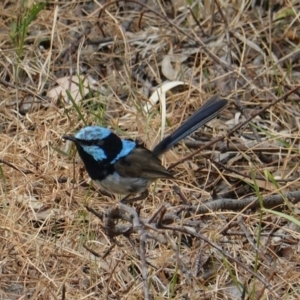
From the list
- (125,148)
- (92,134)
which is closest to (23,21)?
(125,148)

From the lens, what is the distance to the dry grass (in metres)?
4.18

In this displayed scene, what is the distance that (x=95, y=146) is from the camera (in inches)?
164

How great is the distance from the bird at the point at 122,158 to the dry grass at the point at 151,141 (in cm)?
27

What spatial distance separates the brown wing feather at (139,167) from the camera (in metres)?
4.28

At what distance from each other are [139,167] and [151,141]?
871 millimetres

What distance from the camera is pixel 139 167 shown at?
4305 millimetres

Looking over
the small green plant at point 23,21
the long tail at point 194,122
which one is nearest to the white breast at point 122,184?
the long tail at point 194,122

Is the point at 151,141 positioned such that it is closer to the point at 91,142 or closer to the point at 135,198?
the point at 135,198

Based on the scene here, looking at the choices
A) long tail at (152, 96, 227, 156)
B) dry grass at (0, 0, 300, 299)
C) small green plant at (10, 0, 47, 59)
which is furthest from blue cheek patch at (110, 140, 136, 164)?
small green plant at (10, 0, 47, 59)

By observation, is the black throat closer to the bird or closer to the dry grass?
the bird

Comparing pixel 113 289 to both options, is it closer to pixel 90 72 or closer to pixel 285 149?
pixel 285 149

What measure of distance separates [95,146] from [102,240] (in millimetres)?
559

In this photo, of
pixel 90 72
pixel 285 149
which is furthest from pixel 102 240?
pixel 90 72

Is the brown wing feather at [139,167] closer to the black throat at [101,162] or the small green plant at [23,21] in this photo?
the black throat at [101,162]
